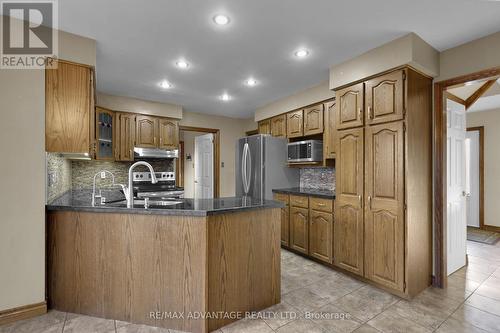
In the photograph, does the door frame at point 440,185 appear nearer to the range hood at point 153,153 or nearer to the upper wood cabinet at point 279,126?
the upper wood cabinet at point 279,126

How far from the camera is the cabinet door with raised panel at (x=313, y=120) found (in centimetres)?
363

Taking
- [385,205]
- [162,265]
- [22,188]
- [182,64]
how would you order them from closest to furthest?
1. [162,265]
2. [22,188]
3. [385,205]
4. [182,64]

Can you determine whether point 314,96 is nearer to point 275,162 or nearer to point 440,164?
point 275,162

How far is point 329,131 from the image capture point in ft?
11.4

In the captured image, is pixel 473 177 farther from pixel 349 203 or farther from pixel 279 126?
pixel 279 126

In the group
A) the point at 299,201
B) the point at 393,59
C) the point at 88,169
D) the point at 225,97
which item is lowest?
the point at 299,201

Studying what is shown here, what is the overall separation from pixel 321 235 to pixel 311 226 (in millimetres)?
200

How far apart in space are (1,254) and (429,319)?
3485 mm

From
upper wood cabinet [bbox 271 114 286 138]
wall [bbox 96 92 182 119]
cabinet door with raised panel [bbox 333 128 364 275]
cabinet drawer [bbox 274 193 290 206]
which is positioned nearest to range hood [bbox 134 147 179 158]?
wall [bbox 96 92 182 119]

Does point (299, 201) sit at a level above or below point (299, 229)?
above

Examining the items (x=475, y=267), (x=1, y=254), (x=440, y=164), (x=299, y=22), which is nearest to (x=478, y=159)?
(x=475, y=267)

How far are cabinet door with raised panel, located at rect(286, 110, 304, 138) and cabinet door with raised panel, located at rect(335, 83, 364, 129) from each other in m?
1.00

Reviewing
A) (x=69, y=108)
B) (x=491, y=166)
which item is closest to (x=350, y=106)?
(x=69, y=108)

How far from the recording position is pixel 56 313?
2.08 metres
